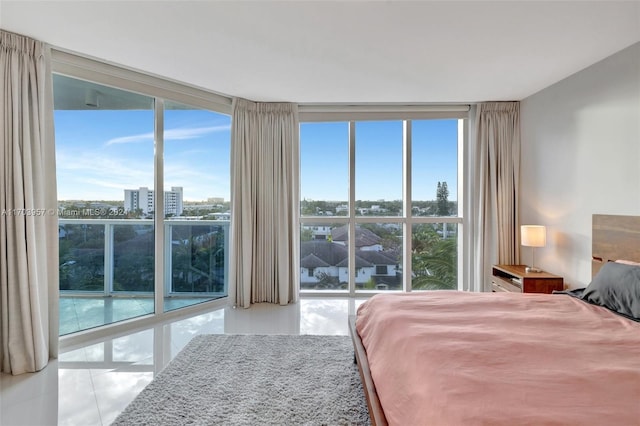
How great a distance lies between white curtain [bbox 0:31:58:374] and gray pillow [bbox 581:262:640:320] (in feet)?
13.3

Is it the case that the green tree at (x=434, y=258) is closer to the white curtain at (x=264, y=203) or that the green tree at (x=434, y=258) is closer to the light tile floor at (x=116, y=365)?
the light tile floor at (x=116, y=365)

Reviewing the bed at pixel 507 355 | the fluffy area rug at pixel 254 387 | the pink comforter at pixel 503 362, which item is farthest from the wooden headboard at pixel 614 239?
the fluffy area rug at pixel 254 387

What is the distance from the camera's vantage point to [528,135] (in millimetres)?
3604

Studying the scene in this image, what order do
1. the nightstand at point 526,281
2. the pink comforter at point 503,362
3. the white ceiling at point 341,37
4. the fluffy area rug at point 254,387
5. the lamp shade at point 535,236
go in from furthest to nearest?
the lamp shade at point 535,236, the nightstand at point 526,281, the white ceiling at point 341,37, the fluffy area rug at point 254,387, the pink comforter at point 503,362

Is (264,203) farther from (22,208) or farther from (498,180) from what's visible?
(498,180)

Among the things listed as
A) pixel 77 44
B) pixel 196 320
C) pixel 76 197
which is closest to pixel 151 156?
pixel 76 197

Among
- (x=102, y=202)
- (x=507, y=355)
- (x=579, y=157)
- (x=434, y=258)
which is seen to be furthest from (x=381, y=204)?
(x=102, y=202)

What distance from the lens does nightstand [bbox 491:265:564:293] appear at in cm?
293

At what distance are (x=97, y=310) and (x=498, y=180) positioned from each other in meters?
4.78

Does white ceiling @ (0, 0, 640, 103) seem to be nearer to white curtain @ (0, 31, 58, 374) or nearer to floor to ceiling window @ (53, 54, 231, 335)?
white curtain @ (0, 31, 58, 374)

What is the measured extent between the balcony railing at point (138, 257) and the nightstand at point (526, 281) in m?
3.33

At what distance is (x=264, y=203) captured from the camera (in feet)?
12.6

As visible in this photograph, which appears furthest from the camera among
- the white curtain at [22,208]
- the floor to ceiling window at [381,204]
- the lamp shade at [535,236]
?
the floor to ceiling window at [381,204]

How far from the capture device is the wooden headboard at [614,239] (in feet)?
7.52
